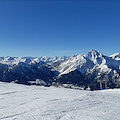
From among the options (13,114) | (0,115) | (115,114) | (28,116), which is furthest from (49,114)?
(115,114)

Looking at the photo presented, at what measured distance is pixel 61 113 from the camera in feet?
38.1

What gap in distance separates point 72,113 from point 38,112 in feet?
10.7

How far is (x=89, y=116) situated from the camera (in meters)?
11.1

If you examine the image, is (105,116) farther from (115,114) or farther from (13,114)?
(13,114)

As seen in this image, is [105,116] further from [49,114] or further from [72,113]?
[49,114]

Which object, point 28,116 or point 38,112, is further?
point 38,112

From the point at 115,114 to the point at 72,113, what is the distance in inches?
163

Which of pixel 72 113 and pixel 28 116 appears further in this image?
pixel 72 113

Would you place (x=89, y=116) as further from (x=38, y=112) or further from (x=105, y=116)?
(x=38, y=112)

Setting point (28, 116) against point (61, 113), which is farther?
point (61, 113)

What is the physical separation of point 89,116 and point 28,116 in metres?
5.46

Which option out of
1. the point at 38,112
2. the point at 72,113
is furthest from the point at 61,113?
the point at 38,112

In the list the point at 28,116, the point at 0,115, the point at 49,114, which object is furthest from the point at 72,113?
the point at 0,115

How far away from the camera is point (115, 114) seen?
1177 centimetres
